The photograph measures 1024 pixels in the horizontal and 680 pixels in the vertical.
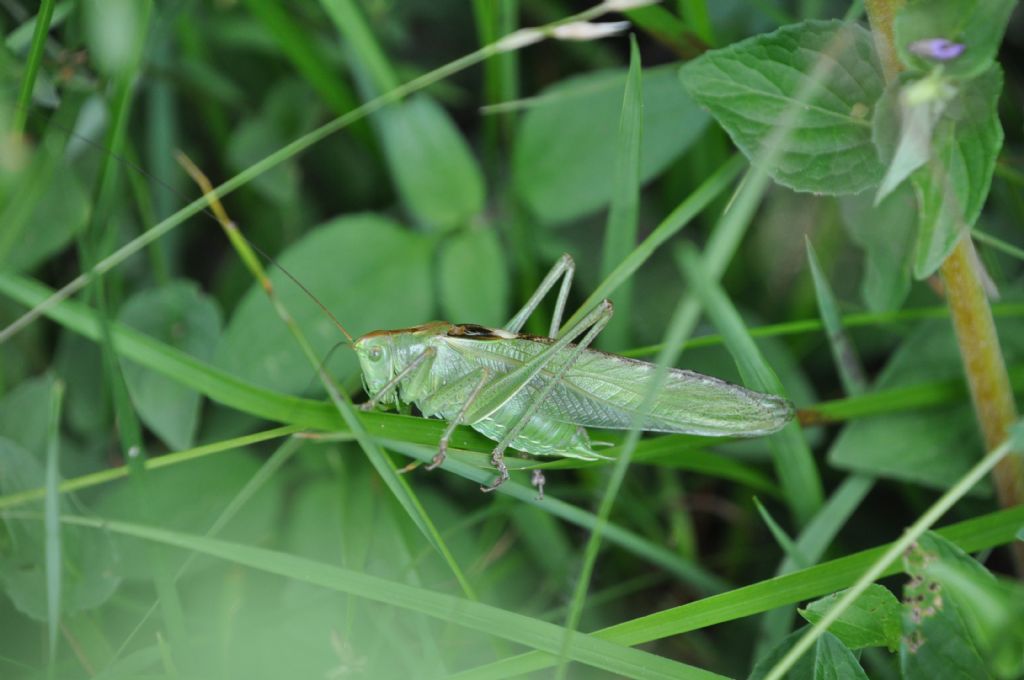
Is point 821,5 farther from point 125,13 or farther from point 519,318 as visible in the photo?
point 125,13

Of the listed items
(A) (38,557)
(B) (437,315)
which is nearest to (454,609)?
(A) (38,557)

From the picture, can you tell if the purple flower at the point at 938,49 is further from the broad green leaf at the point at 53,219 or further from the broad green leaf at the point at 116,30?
the broad green leaf at the point at 53,219

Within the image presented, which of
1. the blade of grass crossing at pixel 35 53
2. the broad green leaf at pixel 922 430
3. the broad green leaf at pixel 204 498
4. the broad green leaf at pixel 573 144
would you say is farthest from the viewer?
the broad green leaf at pixel 573 144

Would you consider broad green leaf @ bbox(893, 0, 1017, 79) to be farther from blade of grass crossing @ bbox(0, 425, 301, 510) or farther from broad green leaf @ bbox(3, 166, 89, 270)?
broad green leaf @ bbox(3, 166, 89, 270)

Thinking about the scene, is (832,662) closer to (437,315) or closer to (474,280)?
(474,280)

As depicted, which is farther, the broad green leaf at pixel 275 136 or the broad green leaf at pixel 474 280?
the broad green leaf at pixel 275 136

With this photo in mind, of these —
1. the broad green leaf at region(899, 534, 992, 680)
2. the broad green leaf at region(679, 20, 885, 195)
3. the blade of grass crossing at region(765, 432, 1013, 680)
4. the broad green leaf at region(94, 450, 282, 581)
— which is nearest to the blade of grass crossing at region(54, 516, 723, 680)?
the blade of grass crossing at region(765, 432, 1013, 680)

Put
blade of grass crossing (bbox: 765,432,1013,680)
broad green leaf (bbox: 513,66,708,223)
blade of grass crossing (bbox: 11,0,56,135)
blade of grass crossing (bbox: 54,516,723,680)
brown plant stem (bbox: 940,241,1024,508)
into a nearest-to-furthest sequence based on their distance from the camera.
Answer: blade of grass crossing (bbox: 765,432,1013,680) < blade of grass crossing (bbox: 54,516,723,680) < brown plant stem (bbox: 940,241,1024,508) < blade of grass crossing (bbox: 11,0,56,135) < broad green leaf (bbox: 513,66,708,223)

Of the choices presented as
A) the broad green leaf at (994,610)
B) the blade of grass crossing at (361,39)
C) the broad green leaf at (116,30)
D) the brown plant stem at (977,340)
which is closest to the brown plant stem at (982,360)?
the brown plant stem at (977,340)
